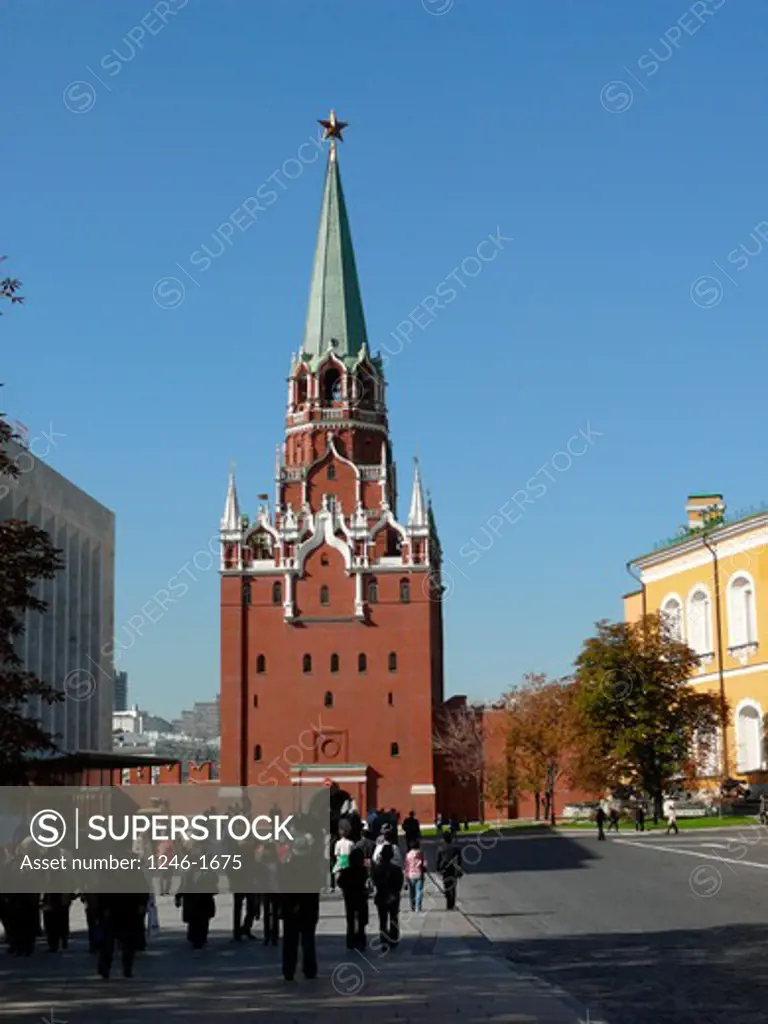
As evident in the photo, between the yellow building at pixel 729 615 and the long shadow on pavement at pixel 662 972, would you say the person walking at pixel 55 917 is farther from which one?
the yellow building at pixel 729 615

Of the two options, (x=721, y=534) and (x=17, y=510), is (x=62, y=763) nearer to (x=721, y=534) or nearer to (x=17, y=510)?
(x=17, y=510)

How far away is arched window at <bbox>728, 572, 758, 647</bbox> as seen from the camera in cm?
6044

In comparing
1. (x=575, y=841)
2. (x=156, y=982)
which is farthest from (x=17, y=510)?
(x=156, y=982)

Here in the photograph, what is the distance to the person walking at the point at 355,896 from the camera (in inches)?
780

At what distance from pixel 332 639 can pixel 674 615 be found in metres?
24.1

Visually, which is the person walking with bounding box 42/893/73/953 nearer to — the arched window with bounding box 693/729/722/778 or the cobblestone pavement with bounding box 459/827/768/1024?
the cobblestone pavement with bounding box 459/827/768/1024

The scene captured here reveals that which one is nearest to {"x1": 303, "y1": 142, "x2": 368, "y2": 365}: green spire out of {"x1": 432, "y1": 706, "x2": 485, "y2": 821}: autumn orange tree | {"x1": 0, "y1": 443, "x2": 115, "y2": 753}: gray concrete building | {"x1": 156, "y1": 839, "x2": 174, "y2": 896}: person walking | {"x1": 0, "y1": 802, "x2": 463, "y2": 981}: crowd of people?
{"x1": 432, "y1": 706, "x2": 485, "y2": 821}: autumn orange tree

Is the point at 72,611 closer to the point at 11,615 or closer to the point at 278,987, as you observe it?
the point at 11,615

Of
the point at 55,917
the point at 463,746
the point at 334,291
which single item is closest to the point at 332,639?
the point at 463,746

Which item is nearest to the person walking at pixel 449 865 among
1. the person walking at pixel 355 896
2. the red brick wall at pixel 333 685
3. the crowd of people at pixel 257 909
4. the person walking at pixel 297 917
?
the crowd of people at pixel 257 909

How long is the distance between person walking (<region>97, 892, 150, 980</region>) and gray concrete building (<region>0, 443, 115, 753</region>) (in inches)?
1256

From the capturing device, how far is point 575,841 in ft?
159

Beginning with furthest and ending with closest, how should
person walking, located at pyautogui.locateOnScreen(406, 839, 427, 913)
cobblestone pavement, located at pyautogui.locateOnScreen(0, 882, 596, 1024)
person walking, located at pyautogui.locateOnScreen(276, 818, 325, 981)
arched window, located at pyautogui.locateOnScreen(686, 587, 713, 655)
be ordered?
arched window, located at pyautogui.locateOnScreen(686, 587, 713, 655), person walking, located at pyautogui.locateOnScreen(406, 839, 427, 913), person walking, located at pyautogui.locateOnScreen(276, 818, 325, 981), cobblestone pavement, located at pyautogui.locateOnScreen(0, 882, 596, 1024)

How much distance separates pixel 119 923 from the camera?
56.3ft
